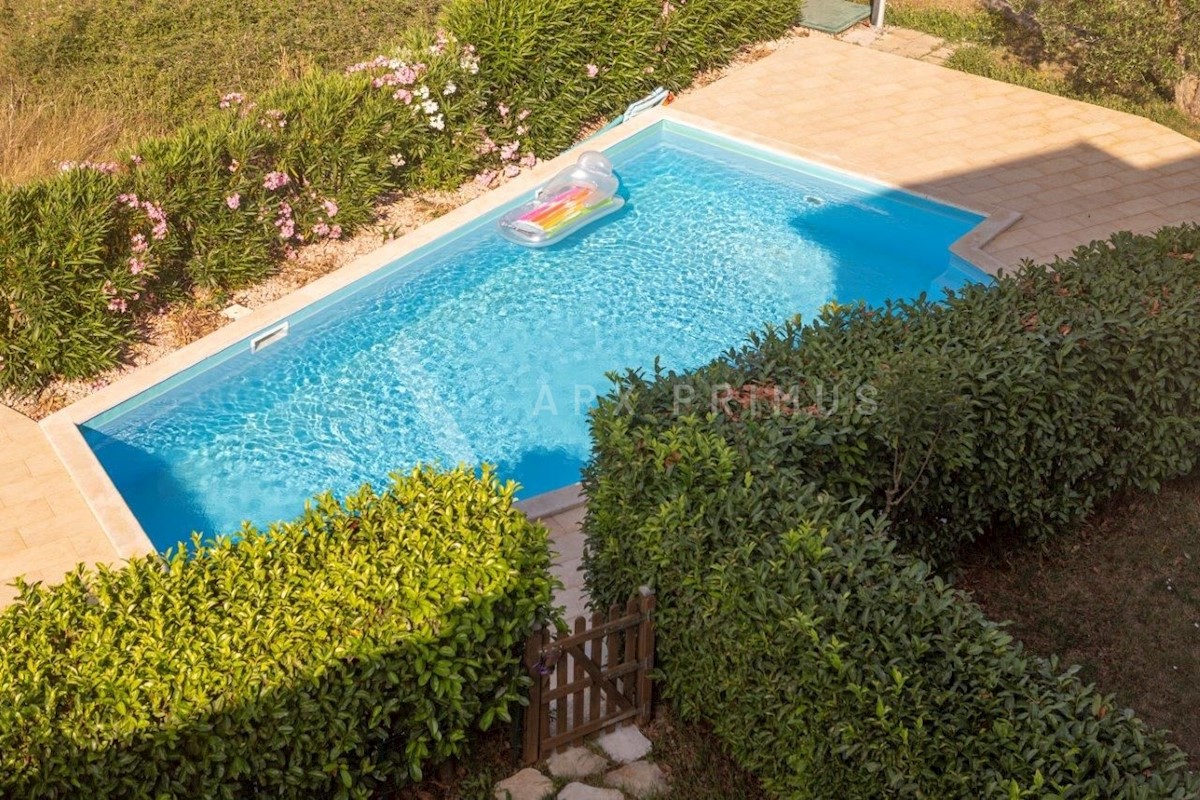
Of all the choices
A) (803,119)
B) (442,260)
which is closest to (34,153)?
(442,260)

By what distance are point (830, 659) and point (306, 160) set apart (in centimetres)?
925

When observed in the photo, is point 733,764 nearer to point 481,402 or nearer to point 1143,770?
point 1143,770

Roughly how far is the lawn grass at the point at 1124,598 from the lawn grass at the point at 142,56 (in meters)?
10.2

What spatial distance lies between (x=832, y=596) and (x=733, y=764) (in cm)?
156

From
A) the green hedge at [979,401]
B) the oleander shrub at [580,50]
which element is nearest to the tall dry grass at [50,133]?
the oleander shrub at [580,50]

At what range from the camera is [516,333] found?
13.1m

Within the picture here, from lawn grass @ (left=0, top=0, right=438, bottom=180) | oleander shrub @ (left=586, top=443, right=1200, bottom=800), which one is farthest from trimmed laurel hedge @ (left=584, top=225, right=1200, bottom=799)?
lawn grass @ (left=0, top=0, right=438, bottom=180)

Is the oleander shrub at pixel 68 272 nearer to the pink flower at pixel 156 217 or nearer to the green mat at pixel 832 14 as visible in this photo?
the pink flower at pixel 156 217

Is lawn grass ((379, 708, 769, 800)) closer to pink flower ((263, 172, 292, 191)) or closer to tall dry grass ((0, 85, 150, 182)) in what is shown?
pink flower ((263, 172, 292, 191))

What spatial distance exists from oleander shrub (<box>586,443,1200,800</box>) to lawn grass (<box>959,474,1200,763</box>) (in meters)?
1.76

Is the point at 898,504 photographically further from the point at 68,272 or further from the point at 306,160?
the point at 306,160

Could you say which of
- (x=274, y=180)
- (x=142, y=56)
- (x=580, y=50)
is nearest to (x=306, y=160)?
(x=274, y=180)

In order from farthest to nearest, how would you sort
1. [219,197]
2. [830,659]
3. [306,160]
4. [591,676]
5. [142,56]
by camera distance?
[142,56] → [306,160] → [219,197] → [591,676] → [830,659]

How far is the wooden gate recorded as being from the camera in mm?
7254
